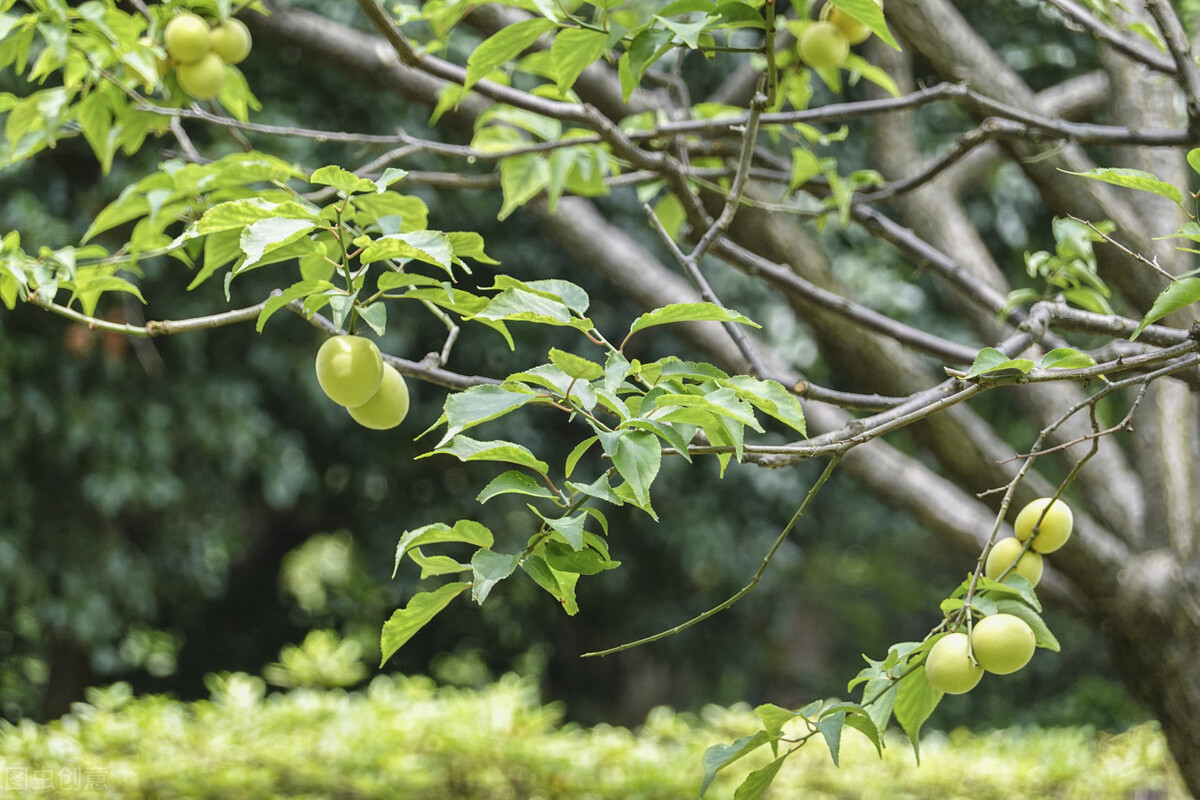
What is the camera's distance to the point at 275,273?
3908mm

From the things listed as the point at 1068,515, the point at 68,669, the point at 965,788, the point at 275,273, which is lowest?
the point at 68,669

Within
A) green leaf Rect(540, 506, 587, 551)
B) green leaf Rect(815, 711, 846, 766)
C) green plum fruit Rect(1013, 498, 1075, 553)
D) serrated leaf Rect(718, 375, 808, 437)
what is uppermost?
serrated leaf Rect(718, 375, 808, 437)

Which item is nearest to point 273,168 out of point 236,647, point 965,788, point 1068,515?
point 1068,515

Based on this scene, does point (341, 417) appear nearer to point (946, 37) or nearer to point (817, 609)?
point (946, 37)

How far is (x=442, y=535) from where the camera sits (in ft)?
2.57

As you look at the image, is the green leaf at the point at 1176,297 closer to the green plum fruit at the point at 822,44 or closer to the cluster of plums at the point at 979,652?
the cluster of plums at the point at 979,652

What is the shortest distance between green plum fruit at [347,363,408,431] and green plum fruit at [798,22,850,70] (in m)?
0.74

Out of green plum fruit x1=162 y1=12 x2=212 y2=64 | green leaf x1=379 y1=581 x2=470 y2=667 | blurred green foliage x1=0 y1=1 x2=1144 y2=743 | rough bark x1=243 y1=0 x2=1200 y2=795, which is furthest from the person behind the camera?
blurred green foliage x1=0 y1=1 x2=1144 y2=743

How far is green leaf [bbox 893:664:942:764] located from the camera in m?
0.97

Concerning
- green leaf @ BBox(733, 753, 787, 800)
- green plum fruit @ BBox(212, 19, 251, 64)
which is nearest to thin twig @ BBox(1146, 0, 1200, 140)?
green leaf @ BBox(733, 753, 787, 800)

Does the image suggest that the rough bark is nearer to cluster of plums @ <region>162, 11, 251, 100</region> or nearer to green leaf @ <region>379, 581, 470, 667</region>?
cluster of plums @ <region>162, 11, 251, 100</region>

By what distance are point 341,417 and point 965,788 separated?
105 inches

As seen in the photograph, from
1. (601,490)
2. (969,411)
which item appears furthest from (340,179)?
(969,411)

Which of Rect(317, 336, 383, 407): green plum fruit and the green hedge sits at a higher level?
Rect(317, 336, 383, 407): green plum fruit
